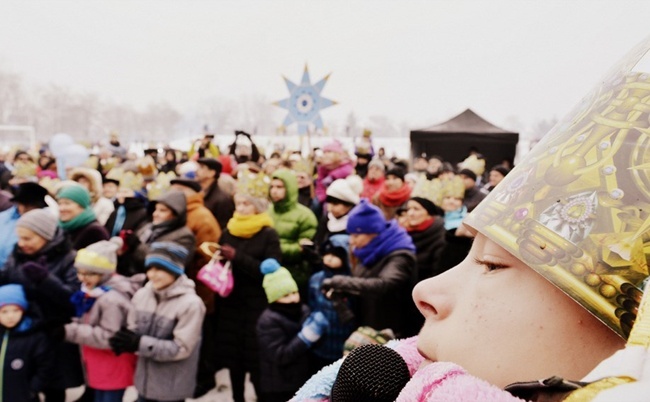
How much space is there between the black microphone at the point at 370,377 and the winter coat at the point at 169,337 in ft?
7.50

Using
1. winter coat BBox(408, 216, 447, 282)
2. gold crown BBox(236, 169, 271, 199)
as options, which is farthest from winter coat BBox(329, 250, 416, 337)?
gold crown BBox(236, 169, 271, 199)

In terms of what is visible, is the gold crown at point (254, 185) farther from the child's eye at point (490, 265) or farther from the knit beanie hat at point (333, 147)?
the child's eye at point (490, 265)

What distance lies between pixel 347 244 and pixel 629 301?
2883mm

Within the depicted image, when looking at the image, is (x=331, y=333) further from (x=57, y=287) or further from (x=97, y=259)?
(x=57, y=287)

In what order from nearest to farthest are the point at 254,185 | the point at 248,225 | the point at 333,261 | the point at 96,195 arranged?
the point at 333,261 → the point at 248,225 → the point at 254,185 → the point at 96,195

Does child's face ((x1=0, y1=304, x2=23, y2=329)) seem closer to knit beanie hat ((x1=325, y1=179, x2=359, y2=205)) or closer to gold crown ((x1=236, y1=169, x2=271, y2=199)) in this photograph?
gold crown ((x1=236, y1=169, x2=271, y2=199))

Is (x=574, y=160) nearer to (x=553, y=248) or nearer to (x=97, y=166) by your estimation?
(x=553, y=248)

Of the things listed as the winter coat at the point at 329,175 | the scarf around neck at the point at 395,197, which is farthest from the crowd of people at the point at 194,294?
the winter coat at the point at 329,175

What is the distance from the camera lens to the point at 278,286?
9.85ft

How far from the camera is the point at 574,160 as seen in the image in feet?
1.87

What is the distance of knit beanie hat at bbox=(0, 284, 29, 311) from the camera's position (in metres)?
2.85

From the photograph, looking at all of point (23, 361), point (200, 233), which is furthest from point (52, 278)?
point (200, 233)

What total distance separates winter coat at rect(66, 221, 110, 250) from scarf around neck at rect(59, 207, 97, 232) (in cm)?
2

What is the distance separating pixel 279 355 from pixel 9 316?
5.06 feet
